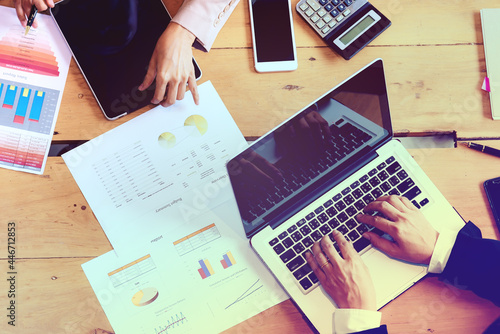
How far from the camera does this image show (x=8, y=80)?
2.52 ft

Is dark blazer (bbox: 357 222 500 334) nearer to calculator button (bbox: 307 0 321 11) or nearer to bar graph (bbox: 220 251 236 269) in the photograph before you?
bar graph (bbox: 220 251 236 269)

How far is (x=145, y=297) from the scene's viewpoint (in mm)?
734

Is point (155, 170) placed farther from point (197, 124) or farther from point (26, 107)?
point (26, 107)

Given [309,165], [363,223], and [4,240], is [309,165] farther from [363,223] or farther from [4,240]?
[4,240]

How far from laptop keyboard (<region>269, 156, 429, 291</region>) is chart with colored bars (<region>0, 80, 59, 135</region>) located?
0.52 meters

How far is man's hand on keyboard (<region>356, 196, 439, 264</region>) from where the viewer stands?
0.75m

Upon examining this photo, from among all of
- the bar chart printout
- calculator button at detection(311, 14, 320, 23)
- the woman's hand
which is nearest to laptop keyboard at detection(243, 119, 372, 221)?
calculator button at detection(311, 14, 320, 23)

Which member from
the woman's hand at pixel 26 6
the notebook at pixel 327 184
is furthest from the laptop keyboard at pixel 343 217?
the woman's hand at pixel 26 6

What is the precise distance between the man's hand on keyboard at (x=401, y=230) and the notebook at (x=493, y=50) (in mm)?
298

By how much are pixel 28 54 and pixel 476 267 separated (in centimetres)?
98

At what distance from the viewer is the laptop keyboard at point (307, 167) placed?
76 centimetres

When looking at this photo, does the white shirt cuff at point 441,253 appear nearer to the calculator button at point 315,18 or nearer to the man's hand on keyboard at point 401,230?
the man's hand on keyboard at point 401,230

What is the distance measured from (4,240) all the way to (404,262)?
0.78 meters

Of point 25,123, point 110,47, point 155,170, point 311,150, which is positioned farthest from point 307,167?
point 25,123
